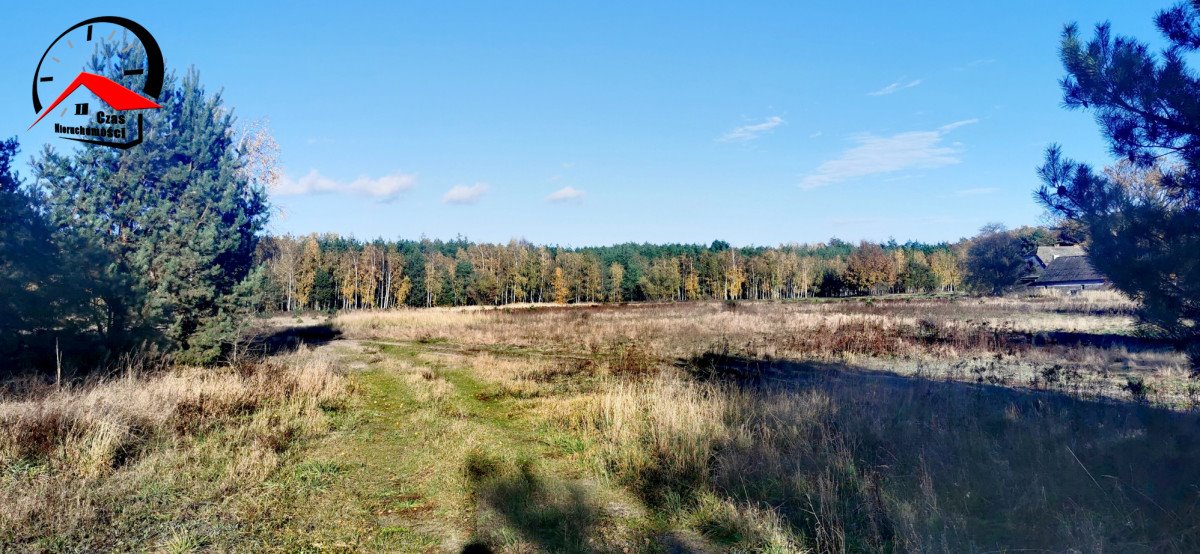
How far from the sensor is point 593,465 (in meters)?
6.36

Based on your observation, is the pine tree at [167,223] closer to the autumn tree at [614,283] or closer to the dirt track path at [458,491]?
the dirt track path at [458,491]

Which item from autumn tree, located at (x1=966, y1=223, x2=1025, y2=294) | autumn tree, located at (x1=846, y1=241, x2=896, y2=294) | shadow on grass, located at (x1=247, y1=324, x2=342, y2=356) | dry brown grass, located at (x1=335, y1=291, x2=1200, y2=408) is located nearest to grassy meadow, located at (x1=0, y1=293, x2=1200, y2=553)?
dry brown grass, located at (x1=335, y1=291, x2=1200, y2=408)


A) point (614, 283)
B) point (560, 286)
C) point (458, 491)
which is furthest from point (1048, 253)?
point (458, 491)

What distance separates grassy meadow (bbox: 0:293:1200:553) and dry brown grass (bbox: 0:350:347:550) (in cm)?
3

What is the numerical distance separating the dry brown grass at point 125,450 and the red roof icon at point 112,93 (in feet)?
23.3

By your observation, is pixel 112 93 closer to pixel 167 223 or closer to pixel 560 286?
pixel 167 223

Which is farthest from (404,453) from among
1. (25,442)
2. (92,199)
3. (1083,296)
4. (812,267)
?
(812,267)

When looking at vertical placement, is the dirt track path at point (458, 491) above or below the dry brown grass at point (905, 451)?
below

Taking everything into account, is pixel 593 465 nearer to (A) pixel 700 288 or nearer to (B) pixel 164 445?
(B) pixel 164 445

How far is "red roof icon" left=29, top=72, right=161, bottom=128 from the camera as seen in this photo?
10984 mm

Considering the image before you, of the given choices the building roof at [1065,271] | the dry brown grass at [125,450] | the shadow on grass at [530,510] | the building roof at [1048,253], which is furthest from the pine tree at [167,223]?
the building roof at [1048,253]

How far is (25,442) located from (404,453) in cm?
374

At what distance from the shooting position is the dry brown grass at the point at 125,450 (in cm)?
430

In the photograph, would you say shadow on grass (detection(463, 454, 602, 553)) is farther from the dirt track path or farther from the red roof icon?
the red roof icon
